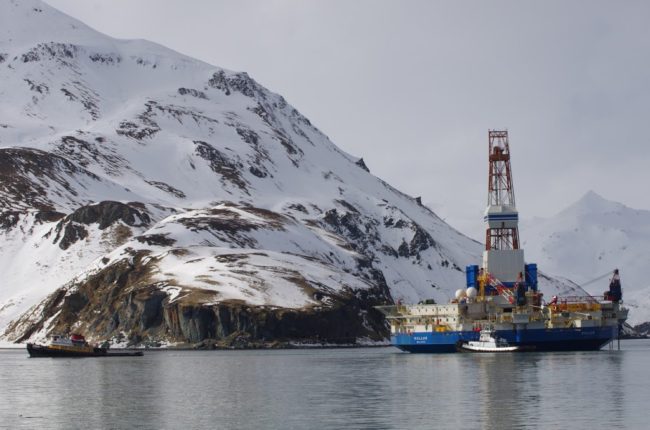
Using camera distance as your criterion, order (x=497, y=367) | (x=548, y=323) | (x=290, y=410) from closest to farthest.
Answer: (x=290, y=410)
(x=497, y=367)
(x=548, y=323)

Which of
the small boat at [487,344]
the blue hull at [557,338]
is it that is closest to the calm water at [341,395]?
the small boat at [487,344]

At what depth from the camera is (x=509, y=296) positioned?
196 m

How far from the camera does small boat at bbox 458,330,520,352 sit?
18420 centimetres

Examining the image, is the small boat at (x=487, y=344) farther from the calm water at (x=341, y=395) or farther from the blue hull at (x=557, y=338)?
the calm water at (x=341, y=395)

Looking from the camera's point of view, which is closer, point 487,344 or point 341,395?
point 341,395

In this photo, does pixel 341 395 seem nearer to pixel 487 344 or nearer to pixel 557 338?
pixel 487 344

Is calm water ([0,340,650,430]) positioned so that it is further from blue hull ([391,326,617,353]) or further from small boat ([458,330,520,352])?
blue hull ([391,326,617,353])

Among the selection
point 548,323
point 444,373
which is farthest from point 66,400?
point 548,323

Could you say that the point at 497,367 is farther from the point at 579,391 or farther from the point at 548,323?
the point at 548,323

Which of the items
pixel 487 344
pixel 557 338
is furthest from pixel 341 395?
pixel 557 338

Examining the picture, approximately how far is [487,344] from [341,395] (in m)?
83.8

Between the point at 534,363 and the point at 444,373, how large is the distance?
2076 cm

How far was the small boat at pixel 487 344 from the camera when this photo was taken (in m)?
184

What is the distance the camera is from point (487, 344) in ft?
610
